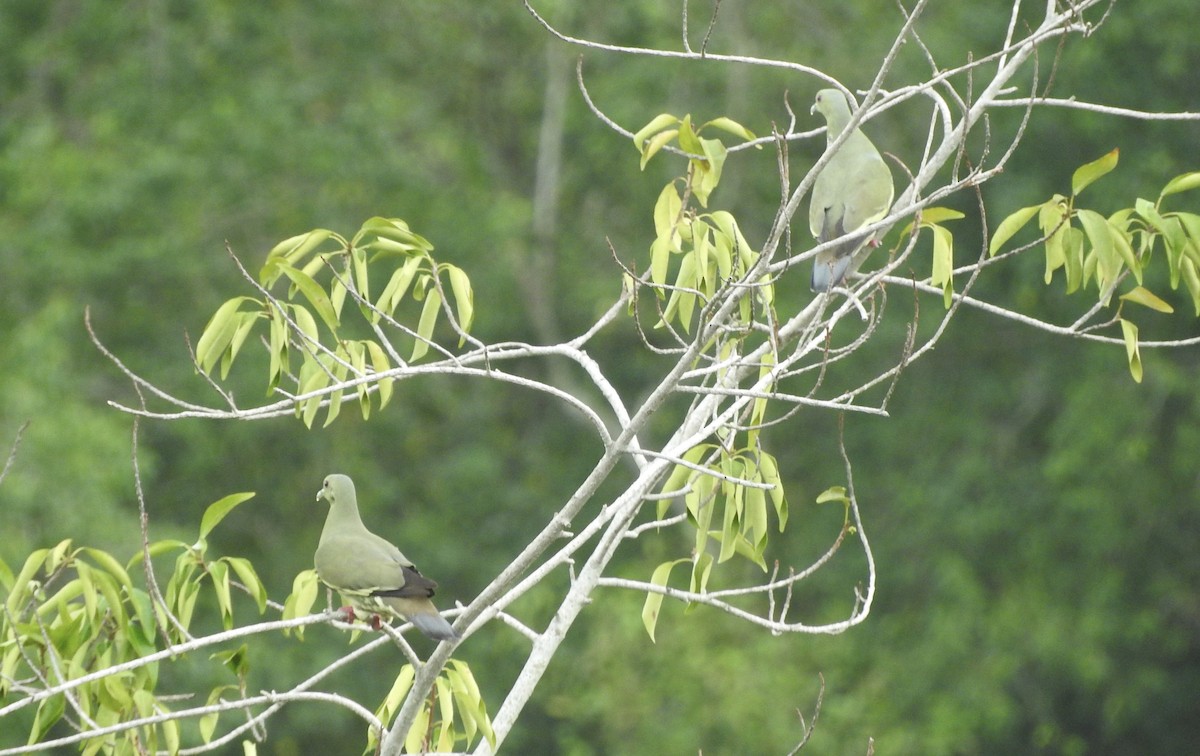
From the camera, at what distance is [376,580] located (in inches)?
166

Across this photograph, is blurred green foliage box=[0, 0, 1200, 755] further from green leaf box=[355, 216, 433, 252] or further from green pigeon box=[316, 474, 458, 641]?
green leaf box=[355, 216, 433, 252]

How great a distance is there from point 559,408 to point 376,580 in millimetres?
12822

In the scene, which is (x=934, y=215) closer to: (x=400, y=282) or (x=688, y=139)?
(x=688, y=139)

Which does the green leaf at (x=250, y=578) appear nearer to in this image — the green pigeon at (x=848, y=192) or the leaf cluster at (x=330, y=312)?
the leaf cluster at (x=330, y=312)

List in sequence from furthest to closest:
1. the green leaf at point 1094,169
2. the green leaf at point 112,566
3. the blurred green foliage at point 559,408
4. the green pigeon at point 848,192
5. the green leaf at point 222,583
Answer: the blurred green foliage at point 559,408 → the green pigeon at point 848,192 → the green leaf at point 222,583 → the green leaf at point 112,566 → the green leaf at point 1094,169

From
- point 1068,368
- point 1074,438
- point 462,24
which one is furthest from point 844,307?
point 462,24

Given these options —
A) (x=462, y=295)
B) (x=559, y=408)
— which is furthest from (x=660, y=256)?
(x=559, y=408)

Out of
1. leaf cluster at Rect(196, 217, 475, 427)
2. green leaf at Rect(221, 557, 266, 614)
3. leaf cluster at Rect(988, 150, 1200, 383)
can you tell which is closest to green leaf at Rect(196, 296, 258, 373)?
leaf cluster at Rect(196, 217, 475, 427)

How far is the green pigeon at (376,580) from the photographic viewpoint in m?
4.07

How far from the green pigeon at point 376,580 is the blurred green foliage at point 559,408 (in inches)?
264

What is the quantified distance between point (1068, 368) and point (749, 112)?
11.8 ft

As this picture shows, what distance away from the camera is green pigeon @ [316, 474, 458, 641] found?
407 cm

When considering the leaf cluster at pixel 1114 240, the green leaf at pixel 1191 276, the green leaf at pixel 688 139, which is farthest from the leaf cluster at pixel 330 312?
the green leaf at pixel 1191 276

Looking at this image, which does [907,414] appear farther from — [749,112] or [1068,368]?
[749,112]
